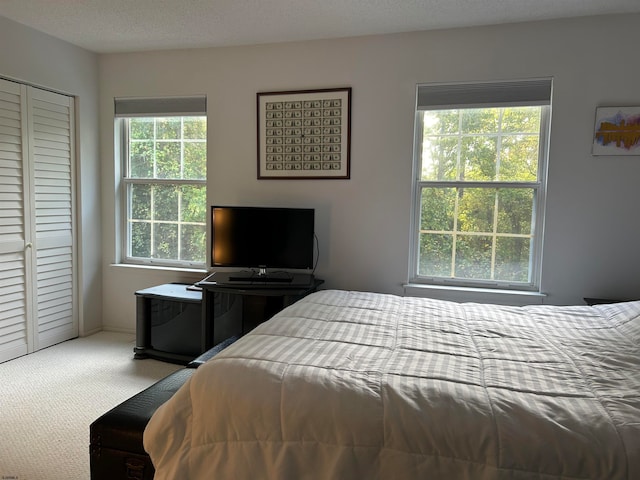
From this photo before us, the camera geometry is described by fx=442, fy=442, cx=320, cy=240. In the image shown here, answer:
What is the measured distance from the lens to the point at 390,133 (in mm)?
3217

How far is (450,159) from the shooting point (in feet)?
10.5

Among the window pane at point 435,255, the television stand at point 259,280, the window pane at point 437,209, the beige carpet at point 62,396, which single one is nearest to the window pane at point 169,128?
the television stand at point 259,280

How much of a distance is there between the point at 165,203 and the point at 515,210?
2.83m

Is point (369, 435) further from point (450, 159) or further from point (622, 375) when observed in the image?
point (450, 159)

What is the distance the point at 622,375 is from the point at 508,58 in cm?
230

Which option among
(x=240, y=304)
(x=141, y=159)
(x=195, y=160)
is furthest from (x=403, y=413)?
(x=141, y=159)

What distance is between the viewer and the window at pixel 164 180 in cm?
372

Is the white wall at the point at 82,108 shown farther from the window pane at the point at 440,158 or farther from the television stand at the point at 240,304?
the window pane at the point at 440,158

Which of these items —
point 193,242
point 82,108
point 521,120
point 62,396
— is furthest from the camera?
point 193,242

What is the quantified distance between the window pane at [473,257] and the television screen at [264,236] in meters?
1.10

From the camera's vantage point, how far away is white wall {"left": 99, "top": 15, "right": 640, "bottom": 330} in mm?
2865

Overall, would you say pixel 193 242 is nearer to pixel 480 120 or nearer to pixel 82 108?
pixel 82 108

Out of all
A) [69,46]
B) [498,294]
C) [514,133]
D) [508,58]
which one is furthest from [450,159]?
[69,46]

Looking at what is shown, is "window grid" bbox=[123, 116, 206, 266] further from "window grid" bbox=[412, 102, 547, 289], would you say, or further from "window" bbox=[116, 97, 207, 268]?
"window grid" bbox=[412, 102, 547, 289]
